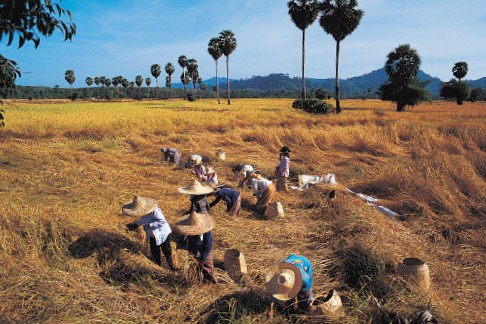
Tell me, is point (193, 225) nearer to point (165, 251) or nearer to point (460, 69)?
point (165, 251)

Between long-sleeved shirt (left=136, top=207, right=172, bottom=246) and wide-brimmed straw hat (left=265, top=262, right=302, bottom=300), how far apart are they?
154cm

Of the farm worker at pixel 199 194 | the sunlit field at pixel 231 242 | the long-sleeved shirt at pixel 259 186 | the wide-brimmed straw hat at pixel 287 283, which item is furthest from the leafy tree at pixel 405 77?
the wide-brimmed straw hat at pixel 287 283

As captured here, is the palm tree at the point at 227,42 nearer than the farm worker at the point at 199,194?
No

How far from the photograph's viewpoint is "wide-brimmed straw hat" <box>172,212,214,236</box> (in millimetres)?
3445

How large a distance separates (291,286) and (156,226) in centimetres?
181

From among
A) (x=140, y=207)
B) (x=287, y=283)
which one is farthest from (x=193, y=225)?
(x=287, y=283)

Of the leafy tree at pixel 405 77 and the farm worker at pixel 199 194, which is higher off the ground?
the leafy tree at pixel 405 77

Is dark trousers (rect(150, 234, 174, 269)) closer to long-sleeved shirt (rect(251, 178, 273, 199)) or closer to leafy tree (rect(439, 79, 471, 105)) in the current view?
long-sleeved shirt (rect(251, 178, 273, 199))

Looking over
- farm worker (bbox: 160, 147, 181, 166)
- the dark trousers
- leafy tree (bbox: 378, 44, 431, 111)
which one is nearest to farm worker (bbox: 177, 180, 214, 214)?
the dark trousers

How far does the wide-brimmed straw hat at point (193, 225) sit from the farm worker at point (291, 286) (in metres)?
0.87

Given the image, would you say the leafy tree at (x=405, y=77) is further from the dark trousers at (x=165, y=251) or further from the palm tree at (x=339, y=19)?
the dark trousers at (x=165, y=251)

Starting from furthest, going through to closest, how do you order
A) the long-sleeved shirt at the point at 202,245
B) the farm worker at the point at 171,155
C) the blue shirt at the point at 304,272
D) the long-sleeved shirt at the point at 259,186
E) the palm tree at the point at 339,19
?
the palm tree at the point at 339,19
the farm worker at the point at 171,155
the long-sleeved shirt at the point at 259,186
the long-sleeved shirt at the point at 202,245
the blue shirt at the point at 304,272

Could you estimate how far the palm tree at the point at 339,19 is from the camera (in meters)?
27.3

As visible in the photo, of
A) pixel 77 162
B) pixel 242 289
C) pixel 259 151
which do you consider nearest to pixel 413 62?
pixel 259 151
